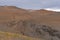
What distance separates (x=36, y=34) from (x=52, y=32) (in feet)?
3.78

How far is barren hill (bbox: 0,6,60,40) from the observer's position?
11.6m

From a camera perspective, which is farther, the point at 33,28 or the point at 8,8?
the point at 8,8

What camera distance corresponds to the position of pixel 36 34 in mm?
11477

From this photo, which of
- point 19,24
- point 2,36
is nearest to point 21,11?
point 19,24

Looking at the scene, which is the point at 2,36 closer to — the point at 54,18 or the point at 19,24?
the point at 19,24

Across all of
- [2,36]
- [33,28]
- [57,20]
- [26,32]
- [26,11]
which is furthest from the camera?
[26,11]

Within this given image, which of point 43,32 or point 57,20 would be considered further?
point 57,20

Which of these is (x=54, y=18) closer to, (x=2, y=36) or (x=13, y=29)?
(x=13, y=29)

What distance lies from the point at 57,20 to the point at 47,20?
740 millimetres

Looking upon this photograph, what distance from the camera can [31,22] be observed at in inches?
556

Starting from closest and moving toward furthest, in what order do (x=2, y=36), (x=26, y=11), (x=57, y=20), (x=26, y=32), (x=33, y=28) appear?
(x=2, y=36) → (x=26, y=32) → (x=33, y=28) → (x=57, y=20) → (x=26, y=11)

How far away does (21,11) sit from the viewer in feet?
72.1

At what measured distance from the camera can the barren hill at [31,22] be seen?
11.6m

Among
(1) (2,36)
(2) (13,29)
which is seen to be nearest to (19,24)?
(2) (13,29)
